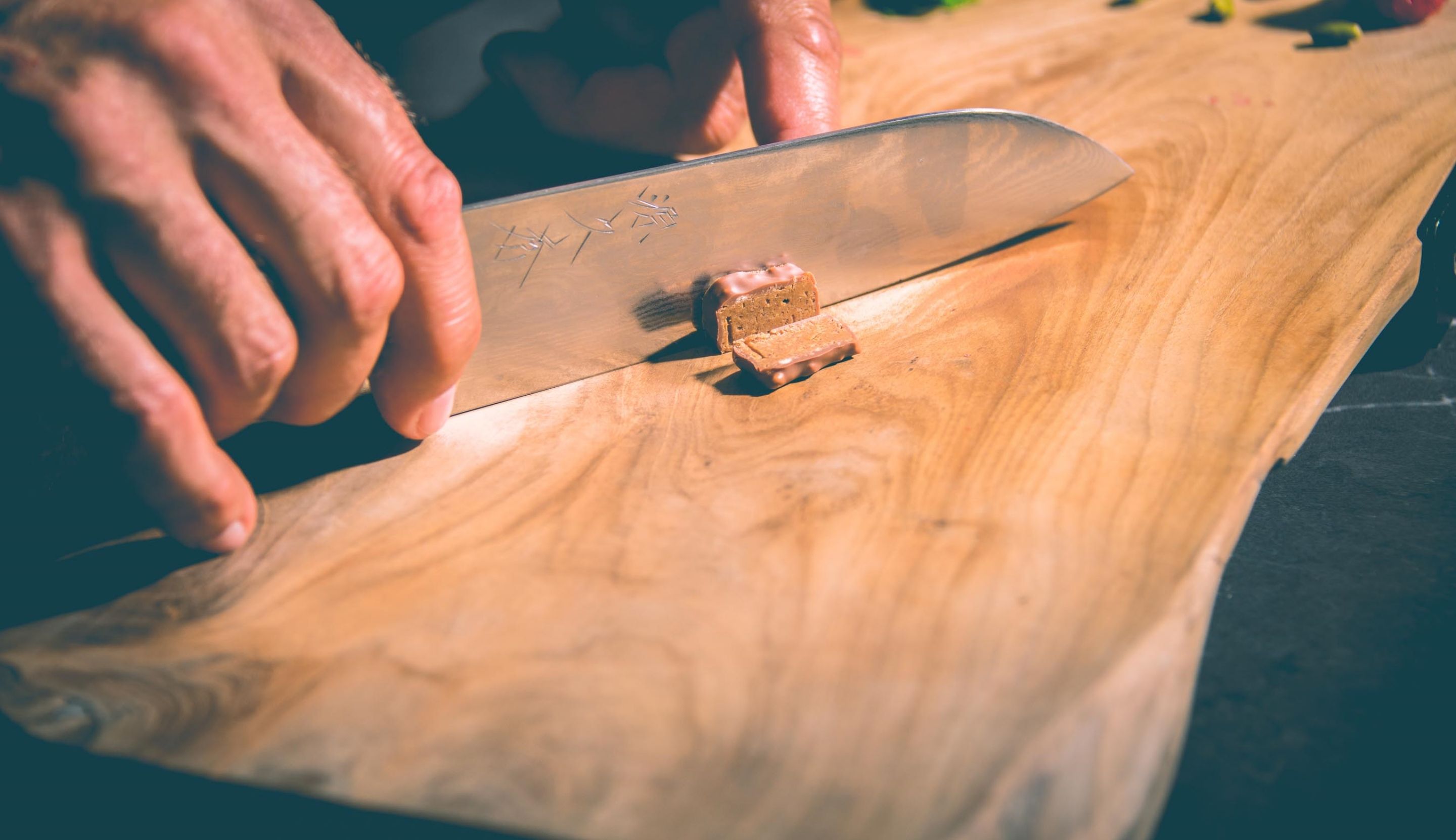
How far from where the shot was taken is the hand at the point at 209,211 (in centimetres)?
119

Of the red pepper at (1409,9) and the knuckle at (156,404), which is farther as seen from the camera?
the red pepper at (1409,9)

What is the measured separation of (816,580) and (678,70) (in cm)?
184

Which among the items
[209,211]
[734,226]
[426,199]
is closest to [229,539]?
[209,211]

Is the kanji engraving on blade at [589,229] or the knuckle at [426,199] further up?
the knuckle at [426,199]

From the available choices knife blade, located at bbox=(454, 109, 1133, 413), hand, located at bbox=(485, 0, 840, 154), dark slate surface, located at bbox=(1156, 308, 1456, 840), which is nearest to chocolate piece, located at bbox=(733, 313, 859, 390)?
knife blade, located at bbox=(454, 109, 1133, 413)

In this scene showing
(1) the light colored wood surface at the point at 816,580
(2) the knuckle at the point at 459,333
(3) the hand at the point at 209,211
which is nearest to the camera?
(1) the light colored wood surface at the point at 816,580

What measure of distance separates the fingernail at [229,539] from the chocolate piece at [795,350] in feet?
2.83

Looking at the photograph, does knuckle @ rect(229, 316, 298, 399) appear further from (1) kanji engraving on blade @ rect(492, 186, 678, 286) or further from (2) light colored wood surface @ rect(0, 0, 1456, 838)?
(1) kanji engraving on blade @ rect(492, 186, 678, 286)

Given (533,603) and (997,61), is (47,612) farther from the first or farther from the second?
(997,61)

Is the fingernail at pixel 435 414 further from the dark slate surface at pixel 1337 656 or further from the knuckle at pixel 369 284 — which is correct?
the dark slate surface at pixel 1337 656

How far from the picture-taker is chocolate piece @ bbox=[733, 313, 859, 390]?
1.61m

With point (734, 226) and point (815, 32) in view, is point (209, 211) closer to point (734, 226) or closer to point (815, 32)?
point (734, 226)

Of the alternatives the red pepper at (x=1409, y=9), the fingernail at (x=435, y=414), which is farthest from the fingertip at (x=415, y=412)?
the red pepper at (x=1409, y=9)

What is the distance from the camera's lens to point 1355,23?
2.76 meters
